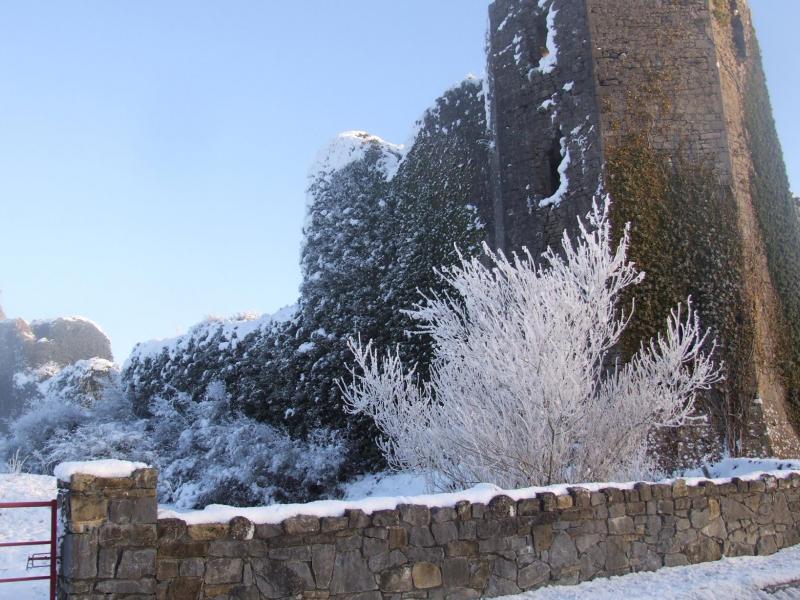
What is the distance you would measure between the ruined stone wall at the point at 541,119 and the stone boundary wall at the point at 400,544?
596 cm

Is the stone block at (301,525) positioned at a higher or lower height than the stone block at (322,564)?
higher

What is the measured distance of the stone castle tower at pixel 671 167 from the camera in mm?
11641

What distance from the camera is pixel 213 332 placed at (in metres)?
17.5

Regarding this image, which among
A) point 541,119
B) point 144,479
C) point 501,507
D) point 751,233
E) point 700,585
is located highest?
point 541,119

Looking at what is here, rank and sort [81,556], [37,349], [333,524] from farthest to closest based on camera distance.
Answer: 1. [37,349]
2. [333,524]
3. [81,556]

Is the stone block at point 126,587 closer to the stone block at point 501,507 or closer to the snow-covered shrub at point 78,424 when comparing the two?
the stone block at point 501,507

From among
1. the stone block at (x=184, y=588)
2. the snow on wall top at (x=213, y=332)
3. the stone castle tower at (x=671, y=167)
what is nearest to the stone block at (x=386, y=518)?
the stone block at (x=184, y=588)

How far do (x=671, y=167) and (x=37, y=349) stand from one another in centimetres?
2365

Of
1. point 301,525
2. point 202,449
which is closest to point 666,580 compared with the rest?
point 301,525

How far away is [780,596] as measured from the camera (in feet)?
20.0

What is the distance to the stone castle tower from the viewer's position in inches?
458

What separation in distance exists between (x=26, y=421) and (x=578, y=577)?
15.7m

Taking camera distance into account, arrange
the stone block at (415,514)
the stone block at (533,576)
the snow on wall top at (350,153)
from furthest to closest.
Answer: the snow on wall top at (350,153) < the stone block at (533,576) < the stone block at (415,514)

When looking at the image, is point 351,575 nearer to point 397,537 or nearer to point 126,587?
point 397,537
